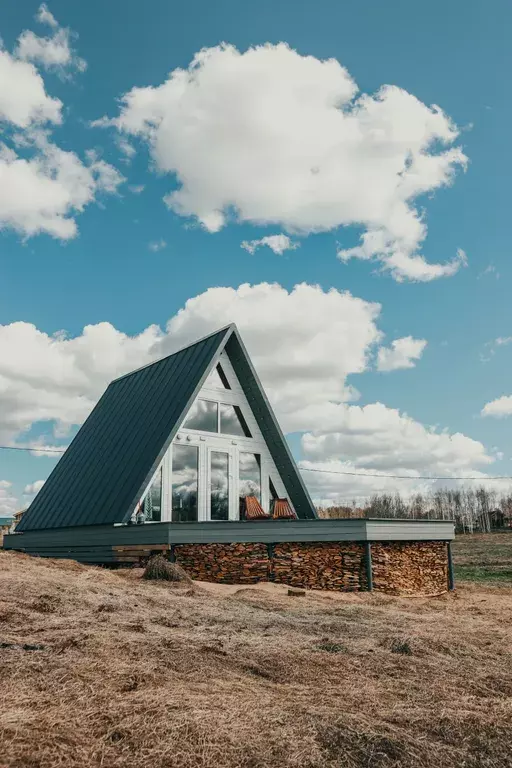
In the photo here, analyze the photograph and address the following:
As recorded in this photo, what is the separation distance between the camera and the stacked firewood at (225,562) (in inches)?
658

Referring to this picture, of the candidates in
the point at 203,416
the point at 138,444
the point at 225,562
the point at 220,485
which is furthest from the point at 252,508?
the point at 138,444

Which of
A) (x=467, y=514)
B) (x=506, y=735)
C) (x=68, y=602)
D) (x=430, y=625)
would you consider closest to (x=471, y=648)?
(x=430, y=625)

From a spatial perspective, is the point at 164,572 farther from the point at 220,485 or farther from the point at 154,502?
the point at 220,485

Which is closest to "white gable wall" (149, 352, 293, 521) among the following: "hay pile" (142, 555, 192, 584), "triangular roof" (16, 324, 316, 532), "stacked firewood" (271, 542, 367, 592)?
"triangular roof" (16, 324, 316, 532)

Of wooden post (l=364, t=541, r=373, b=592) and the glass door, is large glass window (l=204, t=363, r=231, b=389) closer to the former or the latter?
the glass door

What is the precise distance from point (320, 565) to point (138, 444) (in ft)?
23.6

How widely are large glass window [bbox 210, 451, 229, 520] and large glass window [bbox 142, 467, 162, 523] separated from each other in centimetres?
189

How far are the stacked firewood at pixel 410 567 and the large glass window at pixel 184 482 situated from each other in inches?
239

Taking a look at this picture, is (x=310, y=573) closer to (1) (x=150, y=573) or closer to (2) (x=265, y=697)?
(1) (x=150, y=573)

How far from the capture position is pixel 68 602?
9859 mm

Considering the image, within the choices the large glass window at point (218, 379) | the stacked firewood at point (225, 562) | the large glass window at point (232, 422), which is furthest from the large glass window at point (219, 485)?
the stacked firewood at point (225, 562)

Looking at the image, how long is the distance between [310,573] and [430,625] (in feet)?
20.1

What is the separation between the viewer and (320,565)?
16.6 metres

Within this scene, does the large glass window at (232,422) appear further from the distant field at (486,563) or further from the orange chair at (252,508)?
the distant field at (486,563)
